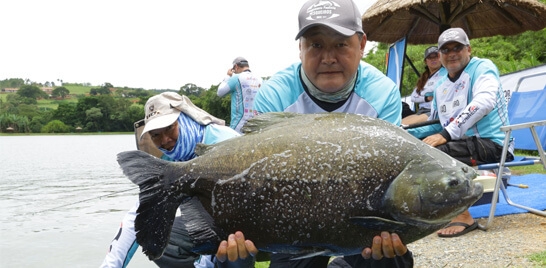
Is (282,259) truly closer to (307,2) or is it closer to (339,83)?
(339,83)

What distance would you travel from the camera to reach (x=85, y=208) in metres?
14.1

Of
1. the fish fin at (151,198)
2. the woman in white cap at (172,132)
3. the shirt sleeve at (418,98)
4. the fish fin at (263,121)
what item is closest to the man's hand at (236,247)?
the fish fin at (151,198)

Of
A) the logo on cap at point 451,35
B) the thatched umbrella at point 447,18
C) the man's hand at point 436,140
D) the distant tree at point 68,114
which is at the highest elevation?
the thatched umbrella at point 447,18

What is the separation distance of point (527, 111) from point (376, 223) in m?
7.17

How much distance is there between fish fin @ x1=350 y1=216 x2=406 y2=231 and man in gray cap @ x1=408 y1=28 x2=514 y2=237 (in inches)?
132

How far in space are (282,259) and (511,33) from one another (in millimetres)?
10004

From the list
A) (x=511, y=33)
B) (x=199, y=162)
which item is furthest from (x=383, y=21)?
(x=199, y=162)

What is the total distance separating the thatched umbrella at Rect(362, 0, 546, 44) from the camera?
9555 mm

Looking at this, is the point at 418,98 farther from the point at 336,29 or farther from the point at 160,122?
the point at 336,29

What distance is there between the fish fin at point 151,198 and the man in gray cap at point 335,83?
0.74 m

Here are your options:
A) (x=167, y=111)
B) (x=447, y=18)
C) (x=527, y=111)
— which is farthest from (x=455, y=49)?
(x=447, y=18)

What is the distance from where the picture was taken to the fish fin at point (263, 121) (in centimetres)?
243

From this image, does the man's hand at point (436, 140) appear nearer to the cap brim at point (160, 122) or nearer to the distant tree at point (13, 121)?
the cap brim at point (160, 122)

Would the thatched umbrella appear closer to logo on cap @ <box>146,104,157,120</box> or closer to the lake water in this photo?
the lake water
